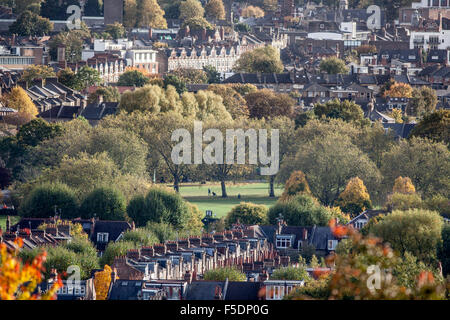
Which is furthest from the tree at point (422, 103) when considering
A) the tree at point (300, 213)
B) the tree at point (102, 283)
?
the tree at point (102, 283)

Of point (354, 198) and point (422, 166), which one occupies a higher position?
point (422, 166)

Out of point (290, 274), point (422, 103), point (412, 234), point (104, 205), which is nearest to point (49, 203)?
point (104, 205)

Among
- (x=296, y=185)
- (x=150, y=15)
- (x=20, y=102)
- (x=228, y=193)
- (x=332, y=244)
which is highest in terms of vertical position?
(x=332, y=244)

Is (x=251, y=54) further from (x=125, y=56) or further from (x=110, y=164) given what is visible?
(x=110, y=164)

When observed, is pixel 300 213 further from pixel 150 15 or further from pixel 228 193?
pixel 150 15

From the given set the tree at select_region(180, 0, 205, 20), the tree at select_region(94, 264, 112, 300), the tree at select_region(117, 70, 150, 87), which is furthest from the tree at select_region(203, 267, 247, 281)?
the tree at select_region(180, 0, 205, 20)

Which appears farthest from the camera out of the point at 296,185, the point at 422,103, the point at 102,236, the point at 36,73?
the point at 36,73

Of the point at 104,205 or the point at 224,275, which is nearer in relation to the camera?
the point at 224,275
